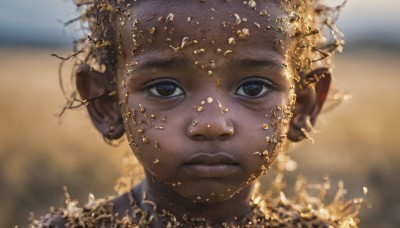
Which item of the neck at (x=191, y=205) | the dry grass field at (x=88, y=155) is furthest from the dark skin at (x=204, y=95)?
the dry grass field at (x=88, y=155)

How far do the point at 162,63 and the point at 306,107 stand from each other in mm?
865

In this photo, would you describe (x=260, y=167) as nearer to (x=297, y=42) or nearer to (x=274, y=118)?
(x=274, y=118)

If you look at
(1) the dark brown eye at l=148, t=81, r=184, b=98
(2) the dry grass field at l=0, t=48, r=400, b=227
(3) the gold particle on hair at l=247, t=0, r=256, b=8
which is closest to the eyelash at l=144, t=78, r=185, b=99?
(1) the dark brown eye at l=148, t=81, r=184, b=98

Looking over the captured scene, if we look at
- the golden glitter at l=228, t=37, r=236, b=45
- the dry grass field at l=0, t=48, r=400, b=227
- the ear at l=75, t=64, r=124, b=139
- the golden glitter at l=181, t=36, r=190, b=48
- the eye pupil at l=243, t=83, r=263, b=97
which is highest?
the dry grass field at l=0, t=48, r=400, b=227

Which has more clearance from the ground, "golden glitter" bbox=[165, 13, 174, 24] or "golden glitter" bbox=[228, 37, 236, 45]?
"golden glitter" bbox=[165, 13, 174, 24]

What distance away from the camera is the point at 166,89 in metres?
3.07

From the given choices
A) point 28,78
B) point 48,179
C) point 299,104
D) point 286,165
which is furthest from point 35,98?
point 299,104

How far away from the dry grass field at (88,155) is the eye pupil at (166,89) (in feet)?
3.76

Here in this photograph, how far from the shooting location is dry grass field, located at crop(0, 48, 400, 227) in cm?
624

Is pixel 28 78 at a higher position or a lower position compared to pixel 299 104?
higher

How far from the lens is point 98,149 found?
7.58m

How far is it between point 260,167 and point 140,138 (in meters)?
0.47

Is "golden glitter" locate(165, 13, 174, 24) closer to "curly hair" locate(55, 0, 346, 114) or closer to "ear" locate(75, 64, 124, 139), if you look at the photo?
"curly hair" locate(55, 0, 346, 114)

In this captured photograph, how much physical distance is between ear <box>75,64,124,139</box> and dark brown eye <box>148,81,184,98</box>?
43 centimetres
